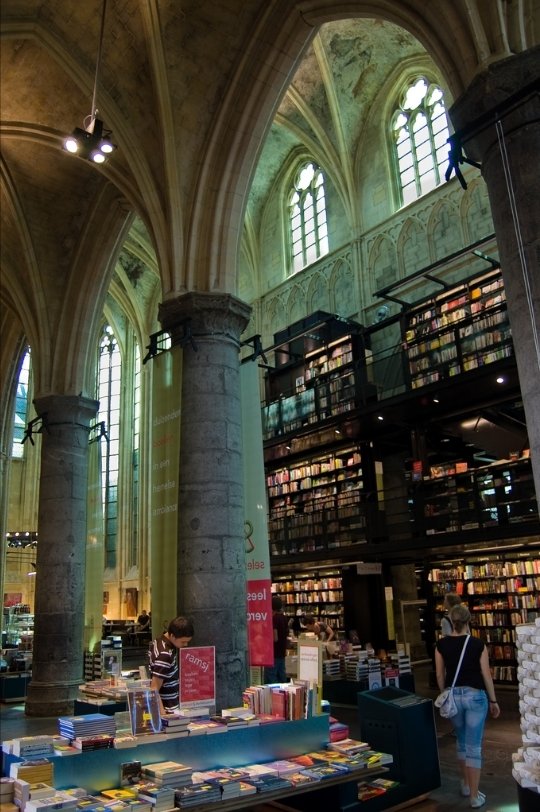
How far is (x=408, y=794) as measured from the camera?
4.88 m

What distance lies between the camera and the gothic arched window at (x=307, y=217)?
18312mm

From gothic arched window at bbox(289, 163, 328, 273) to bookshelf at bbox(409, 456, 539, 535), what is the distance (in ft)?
27.0

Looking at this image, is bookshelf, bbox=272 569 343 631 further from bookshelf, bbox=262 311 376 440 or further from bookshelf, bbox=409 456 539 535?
bookshelf, bbox=409 456 539 535

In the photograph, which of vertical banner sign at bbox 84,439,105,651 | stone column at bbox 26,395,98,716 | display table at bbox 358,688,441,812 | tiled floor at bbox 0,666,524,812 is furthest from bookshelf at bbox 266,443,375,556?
display table at bbox 358,688,441,812

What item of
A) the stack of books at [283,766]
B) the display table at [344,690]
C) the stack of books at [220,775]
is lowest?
the display table at [344,690]

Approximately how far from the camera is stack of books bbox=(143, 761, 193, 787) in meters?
3.77

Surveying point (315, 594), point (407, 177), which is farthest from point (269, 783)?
point (407, 177)

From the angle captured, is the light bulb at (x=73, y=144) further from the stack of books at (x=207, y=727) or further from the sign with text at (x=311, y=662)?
the stack of books at (x=207, y=727)

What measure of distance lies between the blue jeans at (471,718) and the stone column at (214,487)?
2797 millimetres

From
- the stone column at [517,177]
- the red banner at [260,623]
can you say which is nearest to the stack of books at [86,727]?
the stone column at [517,177]

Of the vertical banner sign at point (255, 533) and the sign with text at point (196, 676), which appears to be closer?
the sign with text at point (196, 676)

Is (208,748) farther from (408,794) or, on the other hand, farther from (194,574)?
(194,574)

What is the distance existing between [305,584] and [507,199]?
12.4 metres

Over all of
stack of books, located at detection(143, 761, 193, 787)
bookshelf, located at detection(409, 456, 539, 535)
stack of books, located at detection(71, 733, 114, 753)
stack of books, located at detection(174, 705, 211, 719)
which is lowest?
stack of books, located at detection(143, 761, 193, 787)
